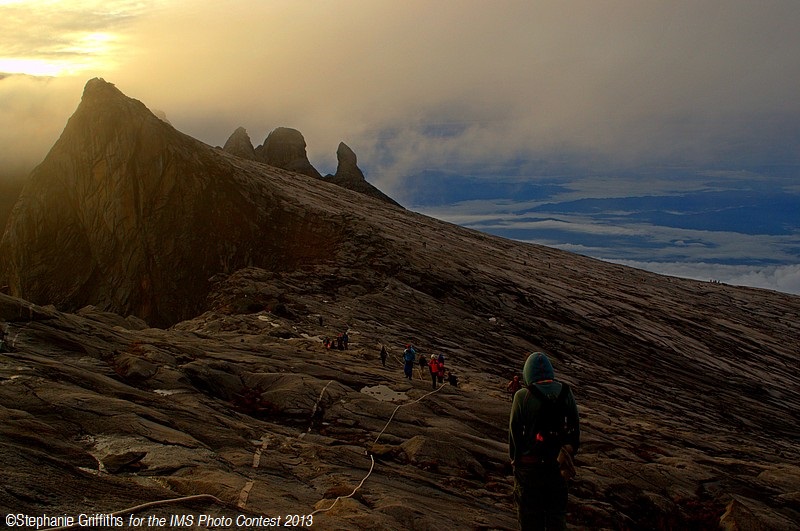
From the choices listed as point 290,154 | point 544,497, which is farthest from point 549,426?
point 290,154

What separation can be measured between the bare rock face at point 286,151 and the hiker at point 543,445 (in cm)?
10336

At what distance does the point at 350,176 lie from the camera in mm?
110875

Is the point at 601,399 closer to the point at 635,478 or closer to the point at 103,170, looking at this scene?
the point at 635,478

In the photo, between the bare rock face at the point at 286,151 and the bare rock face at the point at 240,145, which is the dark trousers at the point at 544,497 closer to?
the bare rock face at the point at 286,151

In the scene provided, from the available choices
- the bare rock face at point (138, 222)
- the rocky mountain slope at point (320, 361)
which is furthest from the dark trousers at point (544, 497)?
the bare rock face at point (138, 222)

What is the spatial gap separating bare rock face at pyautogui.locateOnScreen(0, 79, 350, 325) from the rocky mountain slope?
6.9 inches

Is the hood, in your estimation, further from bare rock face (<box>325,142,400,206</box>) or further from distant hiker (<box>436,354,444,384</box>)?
bare rock face (<box>325,142,400,206</box>)

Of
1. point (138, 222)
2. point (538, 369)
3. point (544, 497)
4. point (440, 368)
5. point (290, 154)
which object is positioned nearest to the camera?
point (544, 497)

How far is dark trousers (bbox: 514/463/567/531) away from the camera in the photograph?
384 inches

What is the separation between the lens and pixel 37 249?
50.2m

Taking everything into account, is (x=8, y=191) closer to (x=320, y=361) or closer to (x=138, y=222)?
(x=138, y=222)

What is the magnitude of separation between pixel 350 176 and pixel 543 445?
10351cm

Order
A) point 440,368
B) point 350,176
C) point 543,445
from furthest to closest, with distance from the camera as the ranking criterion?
point 350,176
point 440,368
point 543,445

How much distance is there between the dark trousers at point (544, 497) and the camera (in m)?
9.74
